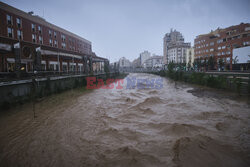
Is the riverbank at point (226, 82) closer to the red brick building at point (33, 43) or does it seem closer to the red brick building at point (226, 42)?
the red brick building at point (33, 43)

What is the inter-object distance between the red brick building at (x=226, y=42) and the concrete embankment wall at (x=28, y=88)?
5009 centimetres

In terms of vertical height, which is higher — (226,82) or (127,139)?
(226,82)

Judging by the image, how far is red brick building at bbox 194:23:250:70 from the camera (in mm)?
41747

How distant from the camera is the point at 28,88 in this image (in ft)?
32.6

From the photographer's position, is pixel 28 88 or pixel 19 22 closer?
pixel 28 88

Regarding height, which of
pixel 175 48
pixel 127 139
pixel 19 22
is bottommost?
pixel 127 139

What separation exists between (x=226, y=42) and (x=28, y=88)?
2436 inches

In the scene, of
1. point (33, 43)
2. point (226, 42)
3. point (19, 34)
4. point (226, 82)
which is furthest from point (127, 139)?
point (226, 42)

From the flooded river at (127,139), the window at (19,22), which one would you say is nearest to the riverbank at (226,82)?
the flooded river at (127,139)

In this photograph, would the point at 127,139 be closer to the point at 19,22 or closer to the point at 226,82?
the point at 226,82

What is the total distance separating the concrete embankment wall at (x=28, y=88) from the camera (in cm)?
810

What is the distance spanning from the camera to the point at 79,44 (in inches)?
1705

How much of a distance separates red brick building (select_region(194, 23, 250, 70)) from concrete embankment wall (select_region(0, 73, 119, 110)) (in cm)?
5009

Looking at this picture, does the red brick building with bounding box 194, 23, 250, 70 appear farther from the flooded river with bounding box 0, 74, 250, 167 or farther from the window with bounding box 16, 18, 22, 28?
the window with bounding box 16, 18, 22, 28
